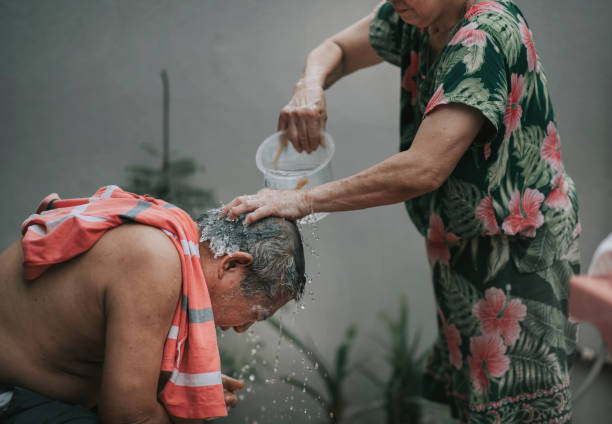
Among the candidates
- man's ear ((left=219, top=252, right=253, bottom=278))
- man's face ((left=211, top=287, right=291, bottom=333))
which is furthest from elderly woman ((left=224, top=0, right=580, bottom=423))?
man's face ((left=211, top=287, right=291, bottom=333))

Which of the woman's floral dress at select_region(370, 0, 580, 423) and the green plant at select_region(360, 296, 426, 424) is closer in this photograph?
the woman's floral dress at select_region(370, 0, 580, 423)

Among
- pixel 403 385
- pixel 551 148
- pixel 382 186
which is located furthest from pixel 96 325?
pixel 403 385

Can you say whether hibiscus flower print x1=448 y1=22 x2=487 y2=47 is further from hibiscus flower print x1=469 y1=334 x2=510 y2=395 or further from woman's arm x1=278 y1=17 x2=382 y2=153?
hibiscus flower print x1=469 y1=334 x2=510 y2=395

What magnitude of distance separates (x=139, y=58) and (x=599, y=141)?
2.93 m

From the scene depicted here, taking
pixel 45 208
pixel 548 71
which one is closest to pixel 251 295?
pixel 45 208

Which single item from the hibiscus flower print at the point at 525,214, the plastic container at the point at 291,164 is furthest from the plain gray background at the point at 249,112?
the hibiscus flower print at the point at 525,214

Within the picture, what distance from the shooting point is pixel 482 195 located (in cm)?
157

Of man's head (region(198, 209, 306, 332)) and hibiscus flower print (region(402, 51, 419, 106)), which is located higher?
hibiscus flower print (region(402, 51, 419, 106))

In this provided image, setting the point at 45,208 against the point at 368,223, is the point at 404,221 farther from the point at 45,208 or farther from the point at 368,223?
the point at 45,208

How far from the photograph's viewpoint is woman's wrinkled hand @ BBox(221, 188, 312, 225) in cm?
143

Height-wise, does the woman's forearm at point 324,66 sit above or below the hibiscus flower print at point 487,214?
above

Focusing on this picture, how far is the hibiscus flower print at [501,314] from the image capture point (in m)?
1.65

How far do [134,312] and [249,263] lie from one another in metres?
0.34

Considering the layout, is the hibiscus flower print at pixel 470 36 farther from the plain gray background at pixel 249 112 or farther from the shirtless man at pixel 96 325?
the plain gray background at pixel 249 112
